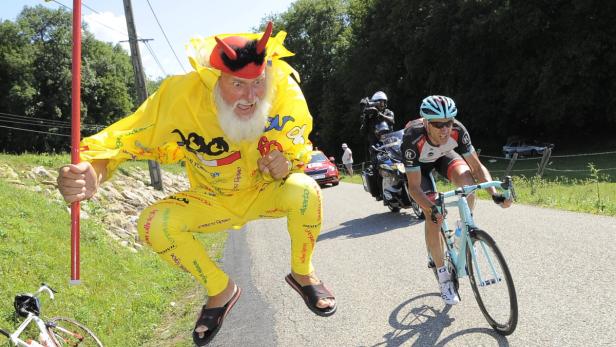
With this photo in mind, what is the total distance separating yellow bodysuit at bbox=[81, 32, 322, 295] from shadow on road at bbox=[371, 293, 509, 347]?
4.82 ft

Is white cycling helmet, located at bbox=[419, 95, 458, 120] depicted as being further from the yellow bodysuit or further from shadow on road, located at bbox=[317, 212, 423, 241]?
shadow on road, located at bbox=[317, 212, 423, 241]

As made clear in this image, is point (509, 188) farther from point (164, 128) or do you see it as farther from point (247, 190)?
point (164, 128)

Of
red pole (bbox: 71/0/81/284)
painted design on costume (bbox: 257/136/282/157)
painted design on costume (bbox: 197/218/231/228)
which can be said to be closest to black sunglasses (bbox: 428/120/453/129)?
painted design on costume (bbox: 257/136/282/157)

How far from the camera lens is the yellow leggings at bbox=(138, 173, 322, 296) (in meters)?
3.39

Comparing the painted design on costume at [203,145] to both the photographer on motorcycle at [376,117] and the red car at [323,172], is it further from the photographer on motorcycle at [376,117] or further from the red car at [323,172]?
the red car at [323,172]

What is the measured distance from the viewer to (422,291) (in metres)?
5.84

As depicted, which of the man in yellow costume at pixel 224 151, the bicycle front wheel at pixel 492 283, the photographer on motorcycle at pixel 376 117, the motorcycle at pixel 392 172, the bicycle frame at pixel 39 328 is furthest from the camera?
the photographer on motorcycle at pixel 376 117

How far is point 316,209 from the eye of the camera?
11.7 feet

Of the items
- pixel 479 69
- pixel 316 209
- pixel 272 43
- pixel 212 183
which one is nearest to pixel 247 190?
pixel 212 183

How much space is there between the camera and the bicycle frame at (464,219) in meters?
4.59

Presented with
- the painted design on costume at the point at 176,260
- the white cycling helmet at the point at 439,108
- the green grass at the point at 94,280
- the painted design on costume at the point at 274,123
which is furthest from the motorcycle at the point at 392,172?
the painted design on costume at the point at 176,260

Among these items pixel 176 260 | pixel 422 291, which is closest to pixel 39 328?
pixel 176 260

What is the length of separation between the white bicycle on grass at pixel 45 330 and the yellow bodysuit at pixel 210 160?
2253 millimetres

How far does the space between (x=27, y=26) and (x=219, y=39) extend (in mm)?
64380
